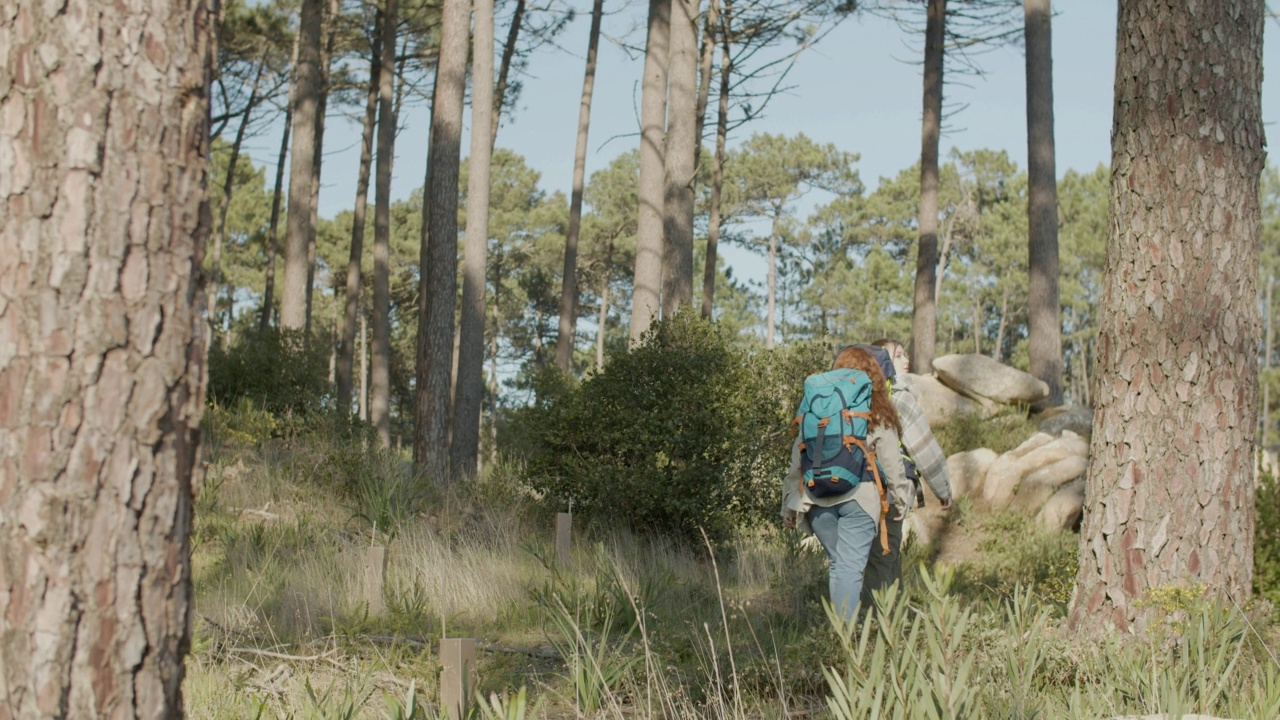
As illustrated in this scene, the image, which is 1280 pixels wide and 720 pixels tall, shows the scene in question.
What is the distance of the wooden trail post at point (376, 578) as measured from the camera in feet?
21.2

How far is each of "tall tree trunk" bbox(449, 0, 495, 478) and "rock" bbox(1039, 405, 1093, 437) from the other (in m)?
6.75

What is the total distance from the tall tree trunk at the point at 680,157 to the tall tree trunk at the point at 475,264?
2689 millimetres

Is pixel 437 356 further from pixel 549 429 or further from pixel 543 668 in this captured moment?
pixel 543 668

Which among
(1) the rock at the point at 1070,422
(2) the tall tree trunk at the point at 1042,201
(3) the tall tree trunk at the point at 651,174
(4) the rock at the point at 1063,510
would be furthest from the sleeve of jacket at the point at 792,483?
(2) the tall tree trunk at the point at 1042,201

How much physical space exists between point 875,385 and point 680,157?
794cm

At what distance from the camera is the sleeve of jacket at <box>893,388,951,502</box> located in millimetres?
6055

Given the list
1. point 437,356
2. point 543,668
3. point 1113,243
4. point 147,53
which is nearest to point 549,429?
point 437,356

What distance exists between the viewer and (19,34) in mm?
2250

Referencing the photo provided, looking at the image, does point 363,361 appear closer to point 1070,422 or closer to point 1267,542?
point 1070,422

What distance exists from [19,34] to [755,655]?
4.34 metres

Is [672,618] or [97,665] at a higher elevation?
[97,665]

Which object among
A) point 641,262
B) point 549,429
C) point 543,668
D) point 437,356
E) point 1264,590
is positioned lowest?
point 543,668

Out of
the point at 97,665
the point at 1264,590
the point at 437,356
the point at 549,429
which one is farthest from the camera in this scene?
the point at 437,356

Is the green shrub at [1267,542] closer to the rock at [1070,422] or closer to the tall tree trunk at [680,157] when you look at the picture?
the rock at [1070,422]
